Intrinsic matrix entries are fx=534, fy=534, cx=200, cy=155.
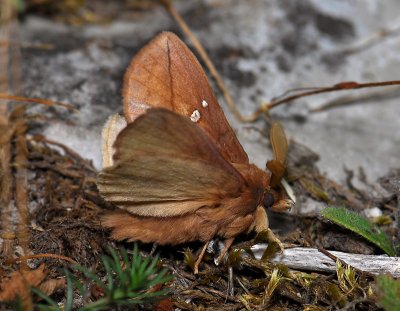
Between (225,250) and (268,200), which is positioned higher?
(268,200)

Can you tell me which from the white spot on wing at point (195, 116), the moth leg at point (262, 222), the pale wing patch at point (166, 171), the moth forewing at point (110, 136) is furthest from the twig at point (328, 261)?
the moth forewing at point (110, 136)

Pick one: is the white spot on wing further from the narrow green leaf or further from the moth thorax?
the narrow green leaf

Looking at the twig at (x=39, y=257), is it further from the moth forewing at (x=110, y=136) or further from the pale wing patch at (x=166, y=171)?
the moth forewing at (x=110, y=136)

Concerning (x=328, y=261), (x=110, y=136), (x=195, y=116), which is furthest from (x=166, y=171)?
(x=328, y=261)

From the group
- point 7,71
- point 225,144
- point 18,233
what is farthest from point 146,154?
point 7,71

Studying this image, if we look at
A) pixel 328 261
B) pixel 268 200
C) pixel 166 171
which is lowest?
pixel 328 261

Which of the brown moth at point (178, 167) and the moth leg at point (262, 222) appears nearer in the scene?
the brown moth at point (178, 167)

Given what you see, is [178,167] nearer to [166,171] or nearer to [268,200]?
[166,171]
